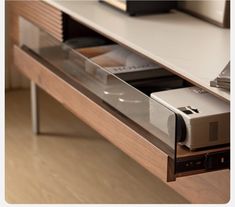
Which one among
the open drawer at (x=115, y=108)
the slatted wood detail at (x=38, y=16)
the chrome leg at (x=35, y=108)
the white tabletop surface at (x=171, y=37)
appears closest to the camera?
the open drawer at (x=115, y=108)

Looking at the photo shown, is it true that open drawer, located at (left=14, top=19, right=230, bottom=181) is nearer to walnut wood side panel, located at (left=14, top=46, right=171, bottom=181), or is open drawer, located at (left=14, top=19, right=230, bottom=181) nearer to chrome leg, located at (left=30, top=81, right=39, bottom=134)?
walnut wood side panel, located at (left=14, top=46, right=171, bottom=181)

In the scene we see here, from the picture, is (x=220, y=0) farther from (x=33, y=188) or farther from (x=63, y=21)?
(x=33, y=188)

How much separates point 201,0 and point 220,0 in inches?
4.3

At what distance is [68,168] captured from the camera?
2373mm

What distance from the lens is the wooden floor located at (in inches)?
86.1

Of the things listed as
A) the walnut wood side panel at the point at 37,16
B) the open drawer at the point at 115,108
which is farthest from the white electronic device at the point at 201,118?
the walnut wood side panel at the point at 37,16

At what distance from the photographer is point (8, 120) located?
2.77m

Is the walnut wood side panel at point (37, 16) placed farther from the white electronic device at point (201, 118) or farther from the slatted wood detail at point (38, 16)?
the white electronic device at point (201, 118)

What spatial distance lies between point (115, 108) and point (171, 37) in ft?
0.88

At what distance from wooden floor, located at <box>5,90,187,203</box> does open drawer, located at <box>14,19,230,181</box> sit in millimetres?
287

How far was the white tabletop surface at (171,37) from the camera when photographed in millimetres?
1701

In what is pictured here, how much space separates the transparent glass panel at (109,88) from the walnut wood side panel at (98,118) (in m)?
0.03

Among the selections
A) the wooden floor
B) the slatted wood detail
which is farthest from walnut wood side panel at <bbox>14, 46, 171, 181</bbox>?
the wooden floor

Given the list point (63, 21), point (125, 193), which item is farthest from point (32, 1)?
point (125, 193)
